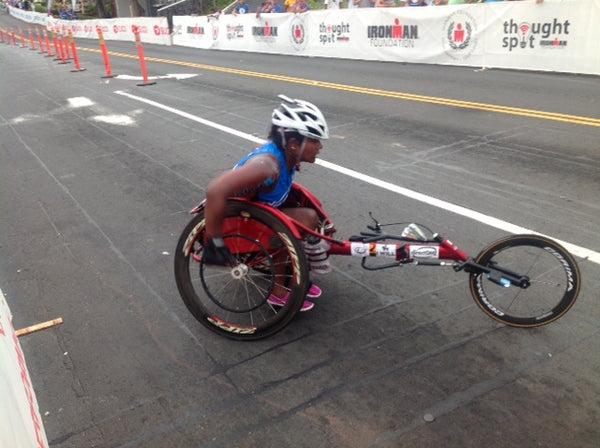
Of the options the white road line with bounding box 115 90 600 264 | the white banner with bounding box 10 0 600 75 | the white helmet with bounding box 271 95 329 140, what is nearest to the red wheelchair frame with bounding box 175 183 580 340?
the white helmet with bounding box 271 95 329 140

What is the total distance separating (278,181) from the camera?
3.56m

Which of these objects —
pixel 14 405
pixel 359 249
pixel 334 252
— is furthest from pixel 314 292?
pixel 14 405

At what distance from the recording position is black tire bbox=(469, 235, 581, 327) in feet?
11.2

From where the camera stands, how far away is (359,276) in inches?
171

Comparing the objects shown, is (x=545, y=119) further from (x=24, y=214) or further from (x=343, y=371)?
(x=24, y=214)

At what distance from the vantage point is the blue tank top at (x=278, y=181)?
3.55m

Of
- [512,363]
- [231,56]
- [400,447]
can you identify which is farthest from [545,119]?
[231,56]

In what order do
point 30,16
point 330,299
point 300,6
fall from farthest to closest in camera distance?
point 30,16, point 300,6, point 330,299

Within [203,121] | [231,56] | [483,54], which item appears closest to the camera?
[203,121]

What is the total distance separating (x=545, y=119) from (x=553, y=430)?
22.8 ft

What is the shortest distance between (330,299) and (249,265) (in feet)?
2.39

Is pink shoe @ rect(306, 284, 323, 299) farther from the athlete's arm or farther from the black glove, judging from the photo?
the athlete's arm

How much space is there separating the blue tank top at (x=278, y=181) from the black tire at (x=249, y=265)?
0.20 metres

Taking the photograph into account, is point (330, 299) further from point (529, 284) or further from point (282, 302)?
point (529, 284)
